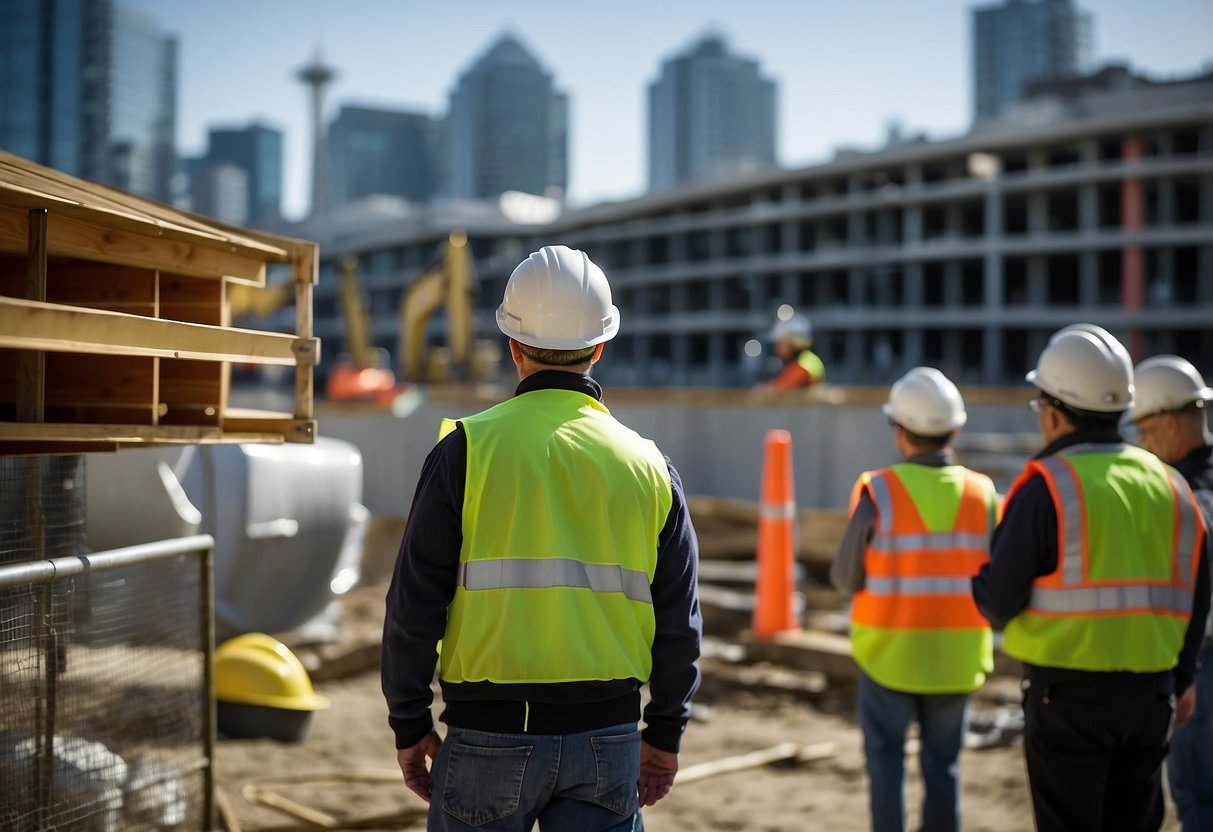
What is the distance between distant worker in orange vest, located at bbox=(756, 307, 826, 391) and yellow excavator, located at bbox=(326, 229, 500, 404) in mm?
10571

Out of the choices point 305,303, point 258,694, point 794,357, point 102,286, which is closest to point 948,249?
point 794,357

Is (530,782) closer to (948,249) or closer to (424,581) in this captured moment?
(424,581)

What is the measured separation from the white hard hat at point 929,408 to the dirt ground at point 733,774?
208 centimetres

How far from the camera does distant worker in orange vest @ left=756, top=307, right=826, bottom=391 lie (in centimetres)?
1633

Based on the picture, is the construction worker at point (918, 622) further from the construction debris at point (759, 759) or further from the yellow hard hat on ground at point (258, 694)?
the yellow hard hat on ground at point (258, 694)

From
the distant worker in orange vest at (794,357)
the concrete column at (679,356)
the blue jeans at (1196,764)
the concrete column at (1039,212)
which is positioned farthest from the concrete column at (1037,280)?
the blue jeans at (1196,764)

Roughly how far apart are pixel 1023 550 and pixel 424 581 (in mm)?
2164

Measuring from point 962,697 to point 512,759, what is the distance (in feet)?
8.99

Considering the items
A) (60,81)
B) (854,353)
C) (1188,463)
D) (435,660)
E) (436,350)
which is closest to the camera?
(435,660)

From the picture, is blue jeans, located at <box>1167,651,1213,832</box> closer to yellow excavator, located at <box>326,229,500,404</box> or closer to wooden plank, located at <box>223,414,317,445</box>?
wooden plank, located at <box>223,414,317,445</box>

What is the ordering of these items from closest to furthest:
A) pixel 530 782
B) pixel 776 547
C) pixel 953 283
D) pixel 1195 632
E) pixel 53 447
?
pixel 530 782 < pixel 53 447 < pixel 1195 632 < pixel 776 547 < pixel 953 283

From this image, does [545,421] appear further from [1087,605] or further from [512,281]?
[1087,605]

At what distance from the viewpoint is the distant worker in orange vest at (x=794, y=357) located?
1633 centimetres

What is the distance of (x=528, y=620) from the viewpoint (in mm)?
2822
